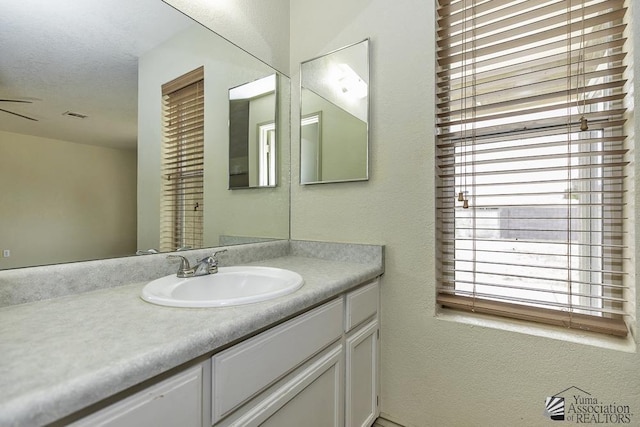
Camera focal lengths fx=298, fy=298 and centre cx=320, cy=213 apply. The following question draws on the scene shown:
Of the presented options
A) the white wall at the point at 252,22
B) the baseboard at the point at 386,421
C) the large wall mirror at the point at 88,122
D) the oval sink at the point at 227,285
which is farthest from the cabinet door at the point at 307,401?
the white wall at the point at 252,22

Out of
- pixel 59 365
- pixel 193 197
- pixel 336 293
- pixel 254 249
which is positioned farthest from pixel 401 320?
pixel 59 365

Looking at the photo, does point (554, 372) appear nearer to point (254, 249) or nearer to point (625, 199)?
point (625, 199)

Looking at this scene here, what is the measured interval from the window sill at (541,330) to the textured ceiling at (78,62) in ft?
4.80

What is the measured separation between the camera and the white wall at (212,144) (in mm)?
1104

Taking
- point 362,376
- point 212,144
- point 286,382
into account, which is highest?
point 212,144

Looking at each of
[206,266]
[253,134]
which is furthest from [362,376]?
[253,134]

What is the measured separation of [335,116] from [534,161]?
921 mm

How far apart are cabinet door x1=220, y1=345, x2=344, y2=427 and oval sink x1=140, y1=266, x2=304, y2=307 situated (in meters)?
0.26

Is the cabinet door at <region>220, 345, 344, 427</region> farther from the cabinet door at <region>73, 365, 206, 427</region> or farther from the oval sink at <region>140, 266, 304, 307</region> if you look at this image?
the oval sink at <region>140, 266, 304, 307</region>

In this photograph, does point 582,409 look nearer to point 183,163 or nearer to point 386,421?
point 386,421

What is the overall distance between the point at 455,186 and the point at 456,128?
0.26m

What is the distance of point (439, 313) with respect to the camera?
133 cm

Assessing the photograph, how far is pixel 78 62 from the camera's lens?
955mm

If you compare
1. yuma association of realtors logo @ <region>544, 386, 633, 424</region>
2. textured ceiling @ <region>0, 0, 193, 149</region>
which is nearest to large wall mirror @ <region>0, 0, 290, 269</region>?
textured ceiling @ <region>0, 0, 193, 149</region>
